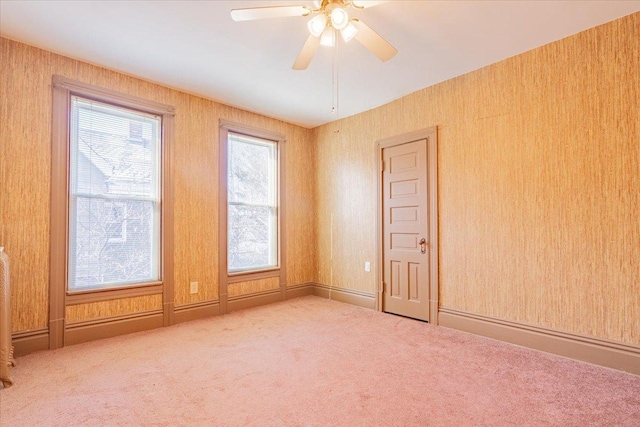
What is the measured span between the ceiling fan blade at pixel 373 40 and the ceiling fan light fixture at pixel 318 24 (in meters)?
0.19

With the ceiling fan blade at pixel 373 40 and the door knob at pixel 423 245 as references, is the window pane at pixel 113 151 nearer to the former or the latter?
the ceiling fan blade at pixel 373 40

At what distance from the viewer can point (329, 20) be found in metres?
2.18

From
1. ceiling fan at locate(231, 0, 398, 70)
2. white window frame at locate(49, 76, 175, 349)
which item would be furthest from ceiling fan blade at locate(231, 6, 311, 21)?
white window frame at locate(49, 76, 175, 349)

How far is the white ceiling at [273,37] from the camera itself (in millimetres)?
2432

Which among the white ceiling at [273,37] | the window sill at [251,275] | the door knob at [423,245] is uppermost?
the white ceiling at [273,37]

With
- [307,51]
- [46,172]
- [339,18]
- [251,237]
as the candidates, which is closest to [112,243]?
[46,172]

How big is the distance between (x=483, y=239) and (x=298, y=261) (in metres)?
2.75

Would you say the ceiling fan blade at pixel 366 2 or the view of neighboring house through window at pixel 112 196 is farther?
the view of neighboring house through window at pixel 112 196

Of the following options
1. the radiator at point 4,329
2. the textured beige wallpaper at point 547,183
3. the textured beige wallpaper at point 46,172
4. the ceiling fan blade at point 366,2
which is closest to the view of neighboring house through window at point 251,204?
the textured beige wallpaper at point 46,172

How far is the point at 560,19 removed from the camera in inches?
101

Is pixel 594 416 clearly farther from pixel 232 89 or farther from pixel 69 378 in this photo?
pixel 232 89

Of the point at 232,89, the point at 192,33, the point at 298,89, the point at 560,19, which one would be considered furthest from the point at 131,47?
the point at 560,19

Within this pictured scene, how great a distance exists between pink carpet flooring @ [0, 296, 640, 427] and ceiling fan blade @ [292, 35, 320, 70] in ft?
7.88

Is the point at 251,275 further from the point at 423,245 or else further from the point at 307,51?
the point at 307,51
